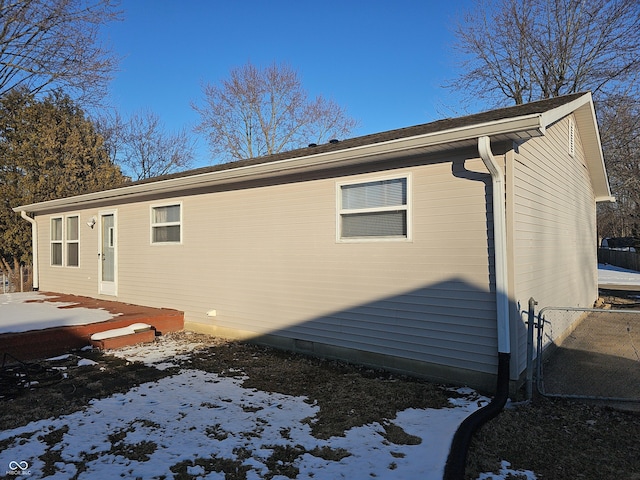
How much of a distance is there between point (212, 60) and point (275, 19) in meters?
3.12

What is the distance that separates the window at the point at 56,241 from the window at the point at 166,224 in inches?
174

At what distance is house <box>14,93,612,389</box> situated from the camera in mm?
4551

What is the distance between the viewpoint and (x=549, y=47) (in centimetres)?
1902

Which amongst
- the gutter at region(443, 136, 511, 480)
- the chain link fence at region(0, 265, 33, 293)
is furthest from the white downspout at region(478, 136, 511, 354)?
the chain link fence at region(0, 265, 33, 293)

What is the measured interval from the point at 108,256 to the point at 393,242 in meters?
7.37

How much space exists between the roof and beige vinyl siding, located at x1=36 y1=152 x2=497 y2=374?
0.31m

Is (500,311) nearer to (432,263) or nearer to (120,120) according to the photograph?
(432,263)

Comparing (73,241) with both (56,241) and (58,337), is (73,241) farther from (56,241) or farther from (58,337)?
(58,337)

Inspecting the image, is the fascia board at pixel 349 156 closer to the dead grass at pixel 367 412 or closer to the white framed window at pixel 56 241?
the dead grass at pixel 367 412

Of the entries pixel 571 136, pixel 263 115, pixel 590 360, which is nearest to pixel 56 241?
pixel 590 360

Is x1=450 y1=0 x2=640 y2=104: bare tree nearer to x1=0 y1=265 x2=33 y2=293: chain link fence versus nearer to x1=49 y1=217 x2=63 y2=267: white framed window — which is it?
x1=49 y1=217 x2=63 y2=267: white framed window

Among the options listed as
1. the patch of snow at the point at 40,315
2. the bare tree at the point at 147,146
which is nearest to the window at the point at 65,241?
the patch of snow at the point at 40,315

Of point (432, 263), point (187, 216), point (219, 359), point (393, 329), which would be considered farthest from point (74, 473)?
point (187, 216)

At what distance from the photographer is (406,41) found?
1436 centimetres
